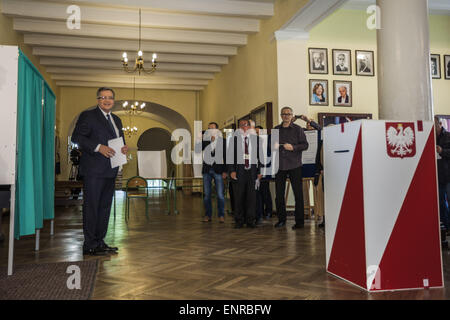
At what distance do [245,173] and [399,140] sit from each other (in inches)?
111

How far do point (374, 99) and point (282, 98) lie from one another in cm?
206

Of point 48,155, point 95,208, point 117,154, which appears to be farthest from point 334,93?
point 95,208

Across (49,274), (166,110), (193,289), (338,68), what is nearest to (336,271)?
(193,289)

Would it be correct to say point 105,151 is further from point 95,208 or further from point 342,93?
point 342,93

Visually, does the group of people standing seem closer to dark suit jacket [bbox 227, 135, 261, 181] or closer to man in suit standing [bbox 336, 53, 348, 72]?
dark suit jacket [bbox 227, 135, 261, 181]

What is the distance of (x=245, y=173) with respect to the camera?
497 cm

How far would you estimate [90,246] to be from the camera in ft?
11.0

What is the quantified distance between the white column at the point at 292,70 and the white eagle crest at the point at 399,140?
436cm

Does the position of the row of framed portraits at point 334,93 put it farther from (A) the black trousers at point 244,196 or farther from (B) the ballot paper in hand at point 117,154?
(B) the ballot paper in hand at point 117,154

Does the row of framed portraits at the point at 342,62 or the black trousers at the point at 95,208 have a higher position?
the row of framed portraits at the point at 342,62

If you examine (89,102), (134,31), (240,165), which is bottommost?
(240,165)

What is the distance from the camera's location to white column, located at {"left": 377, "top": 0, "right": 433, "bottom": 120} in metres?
3.03

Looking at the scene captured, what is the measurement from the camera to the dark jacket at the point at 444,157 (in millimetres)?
3910

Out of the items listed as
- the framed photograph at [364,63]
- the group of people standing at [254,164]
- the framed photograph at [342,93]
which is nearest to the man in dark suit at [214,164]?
the group of people standing at [254,164]
